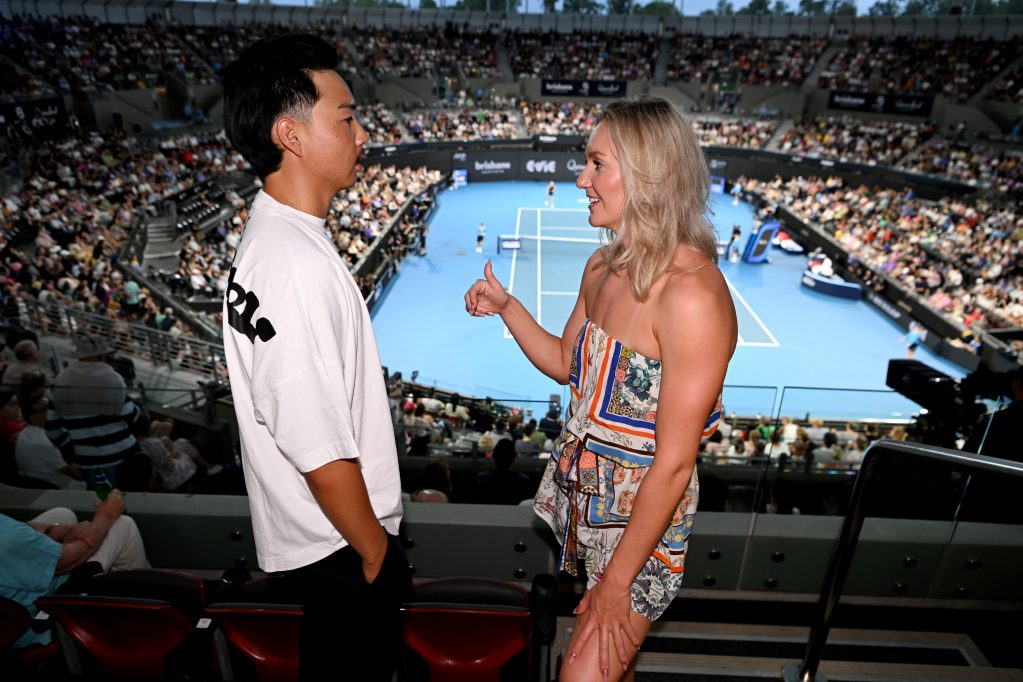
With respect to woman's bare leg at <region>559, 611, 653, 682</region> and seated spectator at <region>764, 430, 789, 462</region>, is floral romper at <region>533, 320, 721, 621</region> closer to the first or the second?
woman's bare leg at <region>559, 611, 653, 682</region>

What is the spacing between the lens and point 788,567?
309cm

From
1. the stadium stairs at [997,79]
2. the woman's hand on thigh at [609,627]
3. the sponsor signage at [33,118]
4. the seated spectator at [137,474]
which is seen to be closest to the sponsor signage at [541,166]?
the stadium stairs at [997,79]

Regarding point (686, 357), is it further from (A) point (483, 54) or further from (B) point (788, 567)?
(A) point (483, 54)

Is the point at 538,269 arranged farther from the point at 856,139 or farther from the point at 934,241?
the point at 856,139

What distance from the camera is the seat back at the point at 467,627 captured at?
6.29 ft

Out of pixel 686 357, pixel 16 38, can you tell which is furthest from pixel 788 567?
pixel 16 38

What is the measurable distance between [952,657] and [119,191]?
18.2 meters

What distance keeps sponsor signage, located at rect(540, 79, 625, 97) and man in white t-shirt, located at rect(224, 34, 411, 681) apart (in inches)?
1376

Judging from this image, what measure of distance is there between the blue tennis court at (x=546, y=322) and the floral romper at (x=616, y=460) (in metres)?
8.54

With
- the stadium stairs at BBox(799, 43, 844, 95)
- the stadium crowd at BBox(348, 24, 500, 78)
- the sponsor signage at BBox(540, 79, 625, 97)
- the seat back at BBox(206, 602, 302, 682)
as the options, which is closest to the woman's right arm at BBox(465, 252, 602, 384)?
the seat back at BBox(206, 602, 302, 682)

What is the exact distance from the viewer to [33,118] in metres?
16.7

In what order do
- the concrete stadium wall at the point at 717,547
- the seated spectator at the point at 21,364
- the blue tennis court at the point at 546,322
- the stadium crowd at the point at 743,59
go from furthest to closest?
the stadium crowd at the point at 743,59
the blue tennis court at the point at 546,322
the seated spectator at the point at 21,364
the concrete stadium wall at the point at 717,547

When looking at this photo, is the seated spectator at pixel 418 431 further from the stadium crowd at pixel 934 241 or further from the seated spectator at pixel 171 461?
the stadium crowd at pixel 934 241

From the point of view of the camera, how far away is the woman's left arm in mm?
1440
